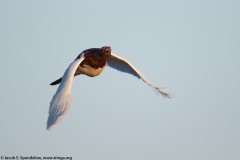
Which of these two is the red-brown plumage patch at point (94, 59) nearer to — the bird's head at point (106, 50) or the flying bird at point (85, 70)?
the flying bird at point (85, 70)

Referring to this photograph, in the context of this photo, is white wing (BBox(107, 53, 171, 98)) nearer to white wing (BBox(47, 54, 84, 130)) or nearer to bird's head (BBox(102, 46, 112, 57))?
bird's head (BBox(102, 46, 112, 57))

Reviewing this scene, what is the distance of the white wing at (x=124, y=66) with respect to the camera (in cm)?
2839

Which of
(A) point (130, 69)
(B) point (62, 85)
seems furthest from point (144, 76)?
(B) point (62, 85)

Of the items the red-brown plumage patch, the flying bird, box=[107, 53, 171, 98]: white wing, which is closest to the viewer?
the flying bird

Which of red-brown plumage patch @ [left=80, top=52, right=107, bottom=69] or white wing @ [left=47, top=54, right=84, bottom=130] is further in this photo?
red-brown plumage patch @ [left=80, top=52, right=107, bottom=69]


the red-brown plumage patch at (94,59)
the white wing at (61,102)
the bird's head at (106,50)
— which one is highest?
the bird's head at (106,50)

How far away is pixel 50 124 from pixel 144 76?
11.1m

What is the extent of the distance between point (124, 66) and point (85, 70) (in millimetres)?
→ 3191

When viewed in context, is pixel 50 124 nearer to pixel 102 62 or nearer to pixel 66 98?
pixel 66 98

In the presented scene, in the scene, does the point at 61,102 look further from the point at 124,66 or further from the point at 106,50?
the point at 124,66

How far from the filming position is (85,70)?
86.7ft

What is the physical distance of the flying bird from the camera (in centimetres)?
1933

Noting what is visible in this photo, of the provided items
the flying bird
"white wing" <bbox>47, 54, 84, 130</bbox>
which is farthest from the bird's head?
"white wing" <bbox>47, 54, 84, 130</bbox>

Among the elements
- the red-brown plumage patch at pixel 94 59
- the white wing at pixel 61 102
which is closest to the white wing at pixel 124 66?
the red-brown plumage patch at pixel 94 59
